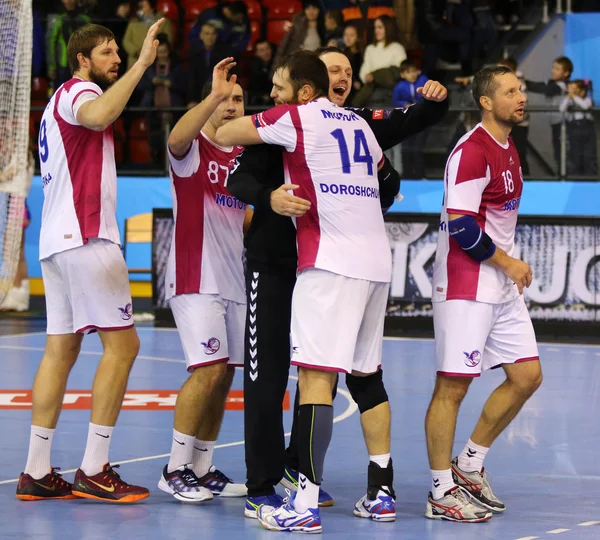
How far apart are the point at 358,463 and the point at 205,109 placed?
7.59 ft

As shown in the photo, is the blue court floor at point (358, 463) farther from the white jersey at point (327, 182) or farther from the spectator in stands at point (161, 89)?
the spectator in stands at point (161, 89)

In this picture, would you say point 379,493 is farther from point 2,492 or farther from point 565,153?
point 565,153

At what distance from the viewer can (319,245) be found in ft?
17.3

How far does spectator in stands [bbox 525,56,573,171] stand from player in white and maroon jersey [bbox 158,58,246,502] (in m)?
9.01

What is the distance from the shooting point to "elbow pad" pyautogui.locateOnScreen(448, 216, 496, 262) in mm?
5578

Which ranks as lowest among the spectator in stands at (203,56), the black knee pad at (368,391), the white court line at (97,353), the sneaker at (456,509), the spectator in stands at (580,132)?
the white court line at (97,353)

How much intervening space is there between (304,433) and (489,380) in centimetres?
486

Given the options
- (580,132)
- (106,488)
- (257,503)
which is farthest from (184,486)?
(580,132)

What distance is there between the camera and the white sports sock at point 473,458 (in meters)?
5.87

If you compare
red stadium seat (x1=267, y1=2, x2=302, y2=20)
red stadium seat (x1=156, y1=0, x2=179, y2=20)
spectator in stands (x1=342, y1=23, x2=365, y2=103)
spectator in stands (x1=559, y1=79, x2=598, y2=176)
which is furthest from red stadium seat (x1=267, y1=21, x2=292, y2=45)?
spectator in stands (x1=559, y1=79, x2=598, y2=176)

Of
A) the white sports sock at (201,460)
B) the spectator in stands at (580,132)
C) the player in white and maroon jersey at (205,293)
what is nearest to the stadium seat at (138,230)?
the spectator in stands at (580,132)

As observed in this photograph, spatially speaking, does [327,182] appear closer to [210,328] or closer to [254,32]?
[210,328]

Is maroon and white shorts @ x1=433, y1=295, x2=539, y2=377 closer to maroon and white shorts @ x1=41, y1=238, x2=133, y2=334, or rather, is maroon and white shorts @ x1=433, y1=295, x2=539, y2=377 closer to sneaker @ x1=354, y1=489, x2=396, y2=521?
sneaker @ x1=354, y1=489, x2=396, y2=521

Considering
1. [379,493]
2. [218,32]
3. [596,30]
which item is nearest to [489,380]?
[379,493]
